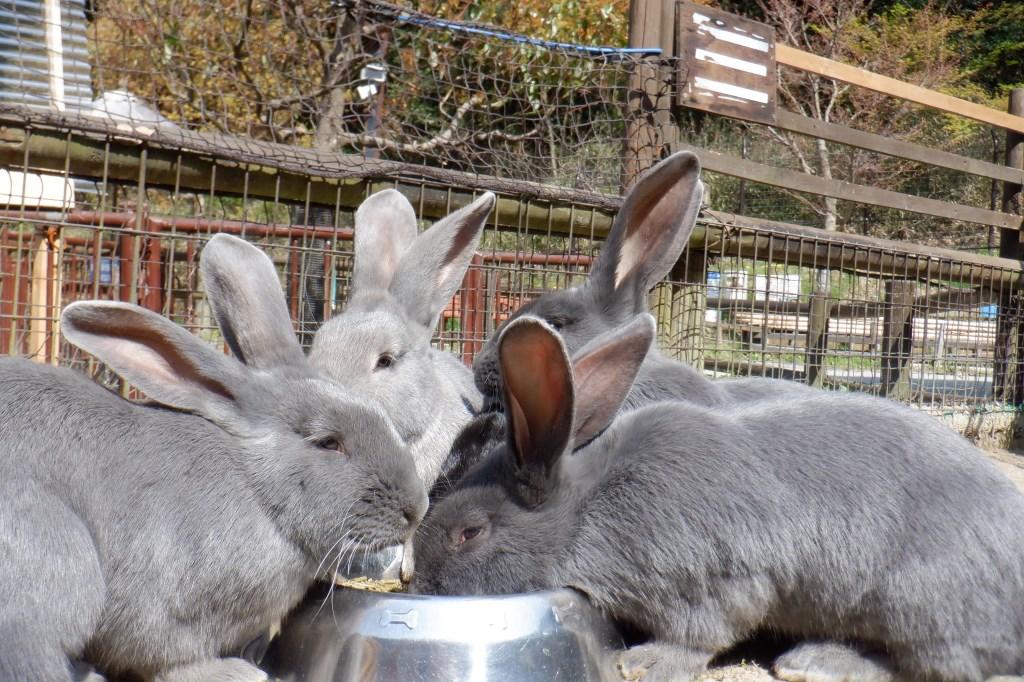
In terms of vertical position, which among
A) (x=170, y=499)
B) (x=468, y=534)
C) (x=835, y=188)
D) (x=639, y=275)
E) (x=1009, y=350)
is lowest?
(x=468, y=534)

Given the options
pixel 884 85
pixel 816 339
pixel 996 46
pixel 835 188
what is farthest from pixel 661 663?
pixel 996 46

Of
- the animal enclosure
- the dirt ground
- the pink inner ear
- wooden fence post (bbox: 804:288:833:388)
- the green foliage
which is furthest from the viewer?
the green foliage

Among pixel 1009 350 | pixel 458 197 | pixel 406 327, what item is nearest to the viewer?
pixel 406 327

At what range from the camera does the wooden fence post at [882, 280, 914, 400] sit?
847 centimetres

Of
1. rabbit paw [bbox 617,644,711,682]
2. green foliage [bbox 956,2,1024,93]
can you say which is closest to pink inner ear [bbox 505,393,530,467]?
rabbit paw [bbox 617,644,711,682]

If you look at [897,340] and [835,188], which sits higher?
[835,188]

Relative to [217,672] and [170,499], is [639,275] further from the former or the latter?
[217,672]

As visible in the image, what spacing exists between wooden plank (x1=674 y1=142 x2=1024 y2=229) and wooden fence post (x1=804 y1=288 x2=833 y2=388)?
2.63ft

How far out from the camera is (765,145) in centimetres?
2080

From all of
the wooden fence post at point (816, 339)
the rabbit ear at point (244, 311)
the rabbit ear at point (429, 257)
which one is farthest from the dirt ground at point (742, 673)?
the wooden fence post at point (816, 339)

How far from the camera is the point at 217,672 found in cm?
276

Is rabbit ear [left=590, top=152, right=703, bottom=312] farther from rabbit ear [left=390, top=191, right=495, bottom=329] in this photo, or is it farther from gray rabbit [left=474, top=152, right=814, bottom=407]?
rabbit ear [left=390, top=191, right=495, bottom=329]

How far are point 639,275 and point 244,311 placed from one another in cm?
157

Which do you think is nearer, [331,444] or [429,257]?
[331,444]
